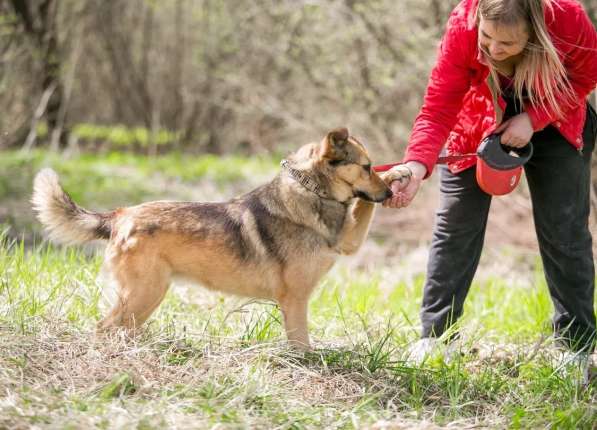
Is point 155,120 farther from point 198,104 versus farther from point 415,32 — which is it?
point 415,32

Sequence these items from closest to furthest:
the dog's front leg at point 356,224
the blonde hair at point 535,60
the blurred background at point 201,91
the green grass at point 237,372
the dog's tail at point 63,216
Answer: the green grass at point 237,372 → the blonde hair at point 535,60 → the dog's tail at point 63,216 → the dog's front leg at point 356,224 → the blurred background at point 201,91

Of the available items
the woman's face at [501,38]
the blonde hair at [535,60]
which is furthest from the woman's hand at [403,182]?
the woman's face at [501,38]

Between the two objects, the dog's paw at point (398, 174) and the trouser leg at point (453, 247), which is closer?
the dog's paw at point (398, 174)

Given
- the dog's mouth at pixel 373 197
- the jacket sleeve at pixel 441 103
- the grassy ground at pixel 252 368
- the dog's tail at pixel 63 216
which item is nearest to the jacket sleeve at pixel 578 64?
the jacket sleeve at pixel 441 103

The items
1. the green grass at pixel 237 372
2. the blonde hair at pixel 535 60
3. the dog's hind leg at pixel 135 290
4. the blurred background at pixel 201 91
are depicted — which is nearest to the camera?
the green grass at pixel 237 372

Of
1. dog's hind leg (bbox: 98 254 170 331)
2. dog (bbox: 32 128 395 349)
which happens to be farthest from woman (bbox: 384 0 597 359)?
dog's hind leg (bbox: 98 254 170 331)

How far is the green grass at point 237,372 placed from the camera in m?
2.74

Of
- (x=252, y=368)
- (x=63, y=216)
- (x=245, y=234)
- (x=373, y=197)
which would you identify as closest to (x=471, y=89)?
(x=373, y=197)

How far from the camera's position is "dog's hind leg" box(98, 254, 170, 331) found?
3586 millimetres

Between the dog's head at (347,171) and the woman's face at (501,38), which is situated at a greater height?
the woman's face at (501,38)

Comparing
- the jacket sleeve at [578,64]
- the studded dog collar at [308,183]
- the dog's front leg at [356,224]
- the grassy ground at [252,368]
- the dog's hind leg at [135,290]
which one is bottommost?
the grassy ground at [252,368]

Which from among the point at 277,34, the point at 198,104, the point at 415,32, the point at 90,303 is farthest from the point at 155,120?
the point at 90,303

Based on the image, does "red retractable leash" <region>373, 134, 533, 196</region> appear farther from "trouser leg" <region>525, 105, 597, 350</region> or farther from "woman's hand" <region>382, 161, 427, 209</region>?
"woman's hand" <region>382, 161, 427, 209</region>

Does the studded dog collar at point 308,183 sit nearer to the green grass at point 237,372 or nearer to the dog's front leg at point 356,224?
the dog's front leg at point 356,224
